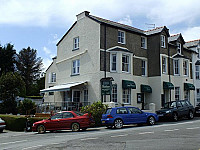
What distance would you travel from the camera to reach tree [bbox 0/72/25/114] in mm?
27094

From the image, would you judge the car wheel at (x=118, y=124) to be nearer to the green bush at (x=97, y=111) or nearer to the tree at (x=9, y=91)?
the green bush at (x=97, y=111)

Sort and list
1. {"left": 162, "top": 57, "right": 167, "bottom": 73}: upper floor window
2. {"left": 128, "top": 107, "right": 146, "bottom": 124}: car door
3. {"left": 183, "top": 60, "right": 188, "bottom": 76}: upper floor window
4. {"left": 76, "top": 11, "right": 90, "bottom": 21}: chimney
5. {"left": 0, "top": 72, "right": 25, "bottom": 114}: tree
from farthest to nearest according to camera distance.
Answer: {"left": 183, "top": 60, "right": 188, "bottom": 76}: upper floor window, {"left": 162, "top": 57, "right": 167, "bottom": 73}: upper floor window, {"left": 0, "top": 72, "right": 25, "bottom": 114}: tree, {"left": 76, "top": 11, "right": 90, "bottom": 21}: chimney, {"left": 128, "top": 107, "right": 146, "bottom": 124}: car door

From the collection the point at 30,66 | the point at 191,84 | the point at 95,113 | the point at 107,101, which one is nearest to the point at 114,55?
the point at 107,101

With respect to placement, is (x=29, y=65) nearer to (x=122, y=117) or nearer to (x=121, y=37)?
(x=121, y=37)

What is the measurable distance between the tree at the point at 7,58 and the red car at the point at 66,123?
3237cm

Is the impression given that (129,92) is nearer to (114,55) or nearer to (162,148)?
(114,55)

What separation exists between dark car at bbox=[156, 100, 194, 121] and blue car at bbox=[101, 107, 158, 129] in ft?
12.0

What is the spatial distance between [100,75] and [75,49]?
5.52m

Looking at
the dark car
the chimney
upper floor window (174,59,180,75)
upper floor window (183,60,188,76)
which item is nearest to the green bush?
the dark car

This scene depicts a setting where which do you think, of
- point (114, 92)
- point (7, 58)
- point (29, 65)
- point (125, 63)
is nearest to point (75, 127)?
point (114, 92)

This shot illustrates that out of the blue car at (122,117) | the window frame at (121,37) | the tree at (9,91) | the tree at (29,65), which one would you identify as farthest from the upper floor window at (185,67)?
the tree at (29,65)

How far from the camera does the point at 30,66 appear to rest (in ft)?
192

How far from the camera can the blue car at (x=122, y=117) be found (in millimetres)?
16938

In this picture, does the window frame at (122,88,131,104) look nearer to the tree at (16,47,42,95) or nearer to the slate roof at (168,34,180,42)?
the slate roof at (168,34,180,42)
